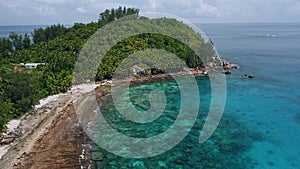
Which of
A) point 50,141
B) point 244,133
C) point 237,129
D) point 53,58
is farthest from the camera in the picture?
point 53,58

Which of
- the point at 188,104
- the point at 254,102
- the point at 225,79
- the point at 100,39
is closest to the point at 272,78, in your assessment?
the point at 225,79

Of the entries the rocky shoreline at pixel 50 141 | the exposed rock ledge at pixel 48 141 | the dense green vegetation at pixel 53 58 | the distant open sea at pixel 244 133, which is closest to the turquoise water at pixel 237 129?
the distant open sea at pixel 244 133

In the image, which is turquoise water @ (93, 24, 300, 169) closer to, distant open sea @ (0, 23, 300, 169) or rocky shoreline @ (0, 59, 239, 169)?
distant open sea @ (0, 23, 300, 169)

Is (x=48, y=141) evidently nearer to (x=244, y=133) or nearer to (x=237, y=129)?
(x=237, y=129)

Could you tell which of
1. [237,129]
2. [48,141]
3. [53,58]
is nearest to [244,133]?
[237,129]

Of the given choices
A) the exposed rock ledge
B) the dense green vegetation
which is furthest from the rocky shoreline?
the dense green vegetation

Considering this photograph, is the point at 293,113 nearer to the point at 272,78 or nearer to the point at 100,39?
the point at 272,78

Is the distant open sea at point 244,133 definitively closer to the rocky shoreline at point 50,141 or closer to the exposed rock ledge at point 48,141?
the rocky shoreline at point 50,141

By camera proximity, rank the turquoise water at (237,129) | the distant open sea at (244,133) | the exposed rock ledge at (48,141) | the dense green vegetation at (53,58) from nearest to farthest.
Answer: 1. the exposed rock ledge at (48,141)
2. the distant open sea at (244,133)
3. the turquoise water at (237,129)
4. the dense green vegetation at (53,58)
